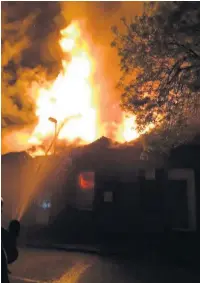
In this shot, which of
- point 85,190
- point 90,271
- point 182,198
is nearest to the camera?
point 90,271

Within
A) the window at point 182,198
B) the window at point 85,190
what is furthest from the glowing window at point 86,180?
the window at point 182,198

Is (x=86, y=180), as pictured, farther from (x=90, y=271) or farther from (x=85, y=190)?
(x=90, y=271)

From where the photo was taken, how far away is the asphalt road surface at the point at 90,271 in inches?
373

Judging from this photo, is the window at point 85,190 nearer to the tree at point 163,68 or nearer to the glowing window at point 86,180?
the glowing window at point 86,180

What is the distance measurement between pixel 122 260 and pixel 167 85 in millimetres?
6606

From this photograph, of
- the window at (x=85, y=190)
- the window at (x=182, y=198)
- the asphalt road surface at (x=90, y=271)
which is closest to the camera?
the asphalt road surface at (x=90, y=271)

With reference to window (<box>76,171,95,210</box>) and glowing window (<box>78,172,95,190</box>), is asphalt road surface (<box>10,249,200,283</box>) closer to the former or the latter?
window (<box>76,171,95,210</box>)

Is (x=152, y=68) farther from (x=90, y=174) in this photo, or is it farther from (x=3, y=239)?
(x=3, y=239)

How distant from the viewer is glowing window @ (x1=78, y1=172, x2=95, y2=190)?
58.7 feet

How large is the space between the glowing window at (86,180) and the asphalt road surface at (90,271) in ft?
17.5

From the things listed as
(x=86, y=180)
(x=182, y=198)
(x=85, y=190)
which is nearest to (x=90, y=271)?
(x=182, y=198)

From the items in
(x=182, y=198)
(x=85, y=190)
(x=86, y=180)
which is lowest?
(x=182, y=198)

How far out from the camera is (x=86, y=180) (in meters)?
18.1

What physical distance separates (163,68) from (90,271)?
7384 mm
